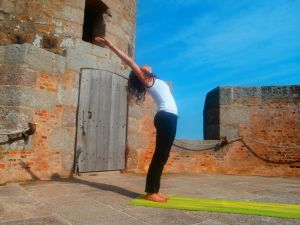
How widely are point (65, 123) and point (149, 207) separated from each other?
2945 millimetres

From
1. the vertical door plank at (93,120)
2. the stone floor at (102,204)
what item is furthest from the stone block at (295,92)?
the vertical door plank at (93,120)

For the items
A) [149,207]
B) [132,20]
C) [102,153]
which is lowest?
[149,207]

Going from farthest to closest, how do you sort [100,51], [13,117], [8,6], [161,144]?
[100,51] → [8,6] → [13,117] → [161,144]

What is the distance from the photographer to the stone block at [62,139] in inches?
210

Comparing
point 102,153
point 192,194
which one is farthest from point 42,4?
point 192,194

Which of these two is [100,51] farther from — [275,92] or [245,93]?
[275,92]

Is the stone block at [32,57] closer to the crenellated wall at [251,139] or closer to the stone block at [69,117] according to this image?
the stone block at [69,117]

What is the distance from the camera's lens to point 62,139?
5.47m

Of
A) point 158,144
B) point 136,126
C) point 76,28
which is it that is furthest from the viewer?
point 136,126

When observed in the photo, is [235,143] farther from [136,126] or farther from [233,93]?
[136,126]

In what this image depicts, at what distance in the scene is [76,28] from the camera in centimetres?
600

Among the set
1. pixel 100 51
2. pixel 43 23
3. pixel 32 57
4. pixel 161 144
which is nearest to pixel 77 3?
pixel 43 23

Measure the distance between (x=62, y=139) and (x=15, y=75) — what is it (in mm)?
1347

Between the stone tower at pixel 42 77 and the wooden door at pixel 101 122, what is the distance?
0.53ft
